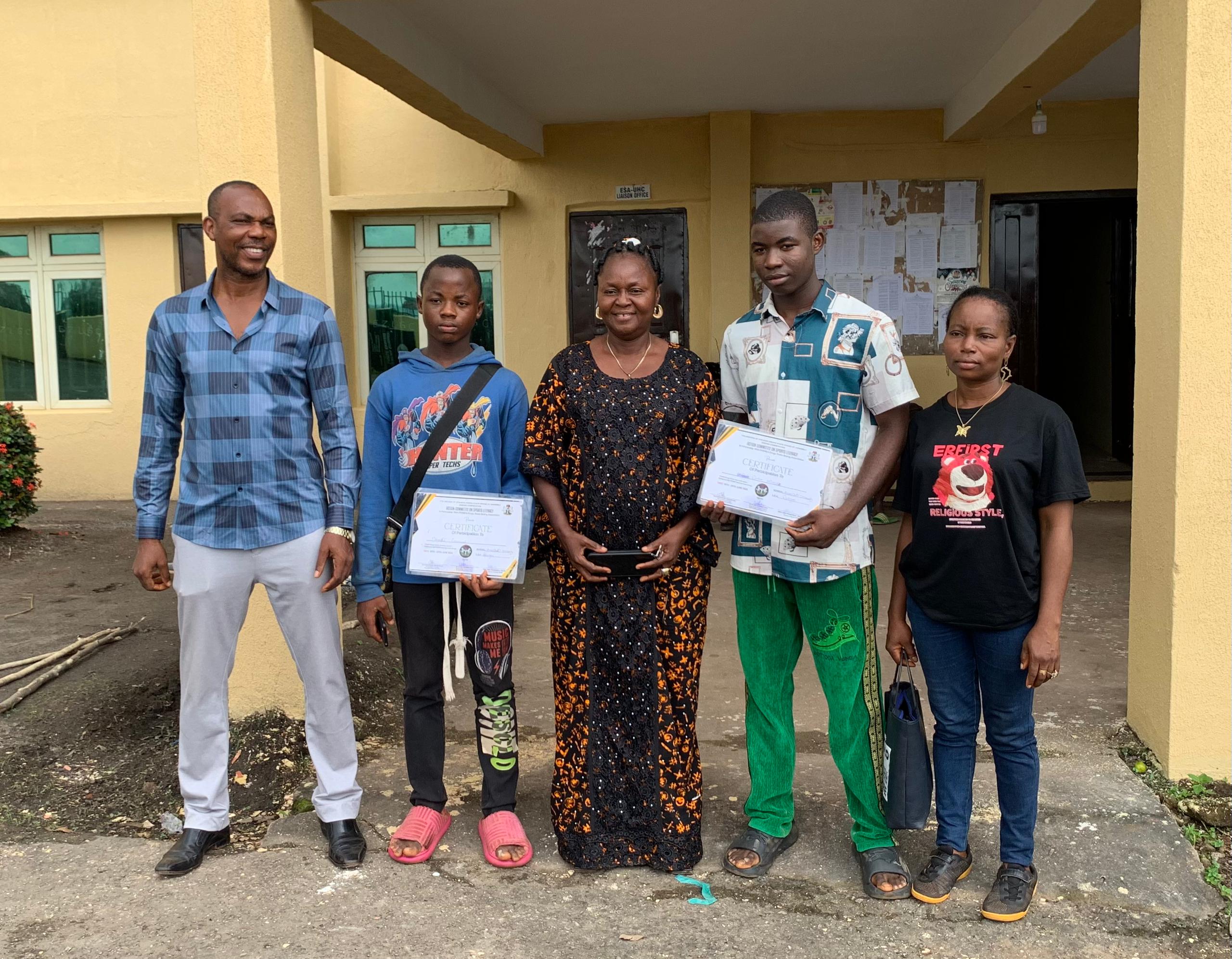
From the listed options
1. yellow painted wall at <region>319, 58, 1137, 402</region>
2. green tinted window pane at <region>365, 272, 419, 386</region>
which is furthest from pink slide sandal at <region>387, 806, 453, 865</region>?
green tinted window pane at <region>365, 272, 419, 386</region>

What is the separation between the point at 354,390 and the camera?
31.5 ft

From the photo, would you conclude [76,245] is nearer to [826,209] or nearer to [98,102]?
[98,102]

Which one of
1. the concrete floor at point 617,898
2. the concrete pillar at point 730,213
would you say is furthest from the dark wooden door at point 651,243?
the concrete floor at point 617,898

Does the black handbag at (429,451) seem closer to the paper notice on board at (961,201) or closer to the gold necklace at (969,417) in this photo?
the gold necklace at (969,417)

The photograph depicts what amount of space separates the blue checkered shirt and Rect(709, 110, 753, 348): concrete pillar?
5.98 metres

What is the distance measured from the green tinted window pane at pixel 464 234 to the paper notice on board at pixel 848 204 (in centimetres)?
304

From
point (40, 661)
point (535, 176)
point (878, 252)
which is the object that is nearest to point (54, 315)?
point (535, 176)

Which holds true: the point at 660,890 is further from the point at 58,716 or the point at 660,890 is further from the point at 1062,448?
the point at 58,716

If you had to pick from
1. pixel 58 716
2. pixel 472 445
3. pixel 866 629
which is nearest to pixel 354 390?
pixel 58 716

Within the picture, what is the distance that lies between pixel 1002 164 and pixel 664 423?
6907 millimetres

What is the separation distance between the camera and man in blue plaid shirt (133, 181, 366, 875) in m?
3.01

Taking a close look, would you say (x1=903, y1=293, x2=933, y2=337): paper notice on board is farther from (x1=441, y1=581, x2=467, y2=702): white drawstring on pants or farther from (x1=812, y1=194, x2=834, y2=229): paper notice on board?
(x1=441, y1=581, x2=467, y2=702): white drawstring on pants

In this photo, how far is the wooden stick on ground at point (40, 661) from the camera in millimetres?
4570

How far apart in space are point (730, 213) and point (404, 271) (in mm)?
3018
